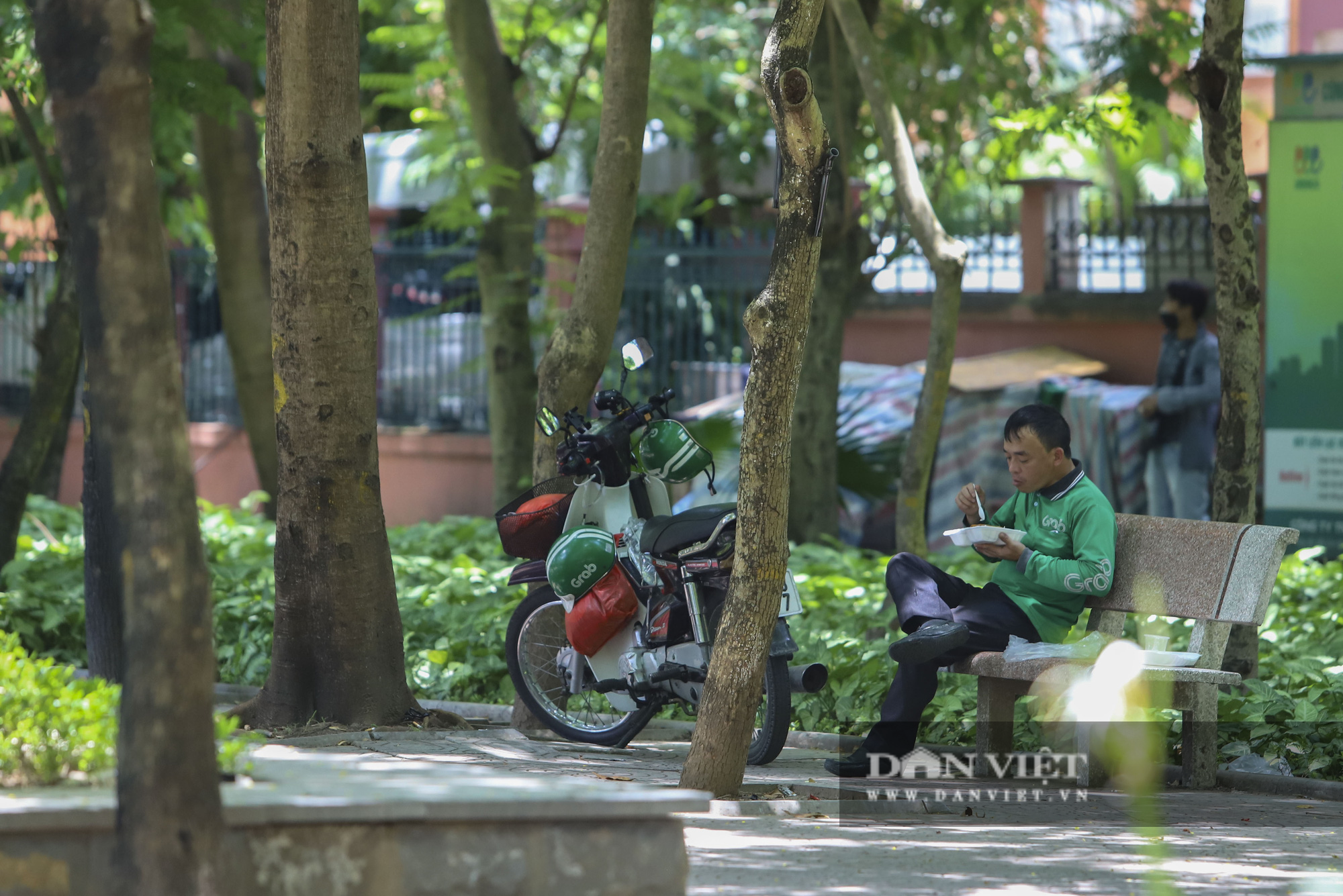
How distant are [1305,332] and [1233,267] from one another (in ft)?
14.9

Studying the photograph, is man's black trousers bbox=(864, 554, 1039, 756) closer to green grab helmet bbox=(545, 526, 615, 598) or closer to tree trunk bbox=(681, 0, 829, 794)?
tree trunk bbox=(681, 0, 829, 794)

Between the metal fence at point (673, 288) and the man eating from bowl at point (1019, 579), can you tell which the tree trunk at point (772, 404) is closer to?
the man eating from bowl at point (1019, 579)

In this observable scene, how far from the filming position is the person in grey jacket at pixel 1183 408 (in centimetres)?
1098

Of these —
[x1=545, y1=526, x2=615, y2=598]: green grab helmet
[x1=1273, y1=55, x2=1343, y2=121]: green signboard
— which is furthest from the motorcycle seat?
[x1=1273, y1=55, x2=1343, y2=121]: green signboard

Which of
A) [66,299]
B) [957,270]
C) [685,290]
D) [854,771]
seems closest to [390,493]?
[685,290]

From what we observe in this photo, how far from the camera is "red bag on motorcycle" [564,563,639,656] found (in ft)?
20.9

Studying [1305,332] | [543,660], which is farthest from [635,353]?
[1305,332]

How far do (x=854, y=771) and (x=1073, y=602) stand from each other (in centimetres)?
108

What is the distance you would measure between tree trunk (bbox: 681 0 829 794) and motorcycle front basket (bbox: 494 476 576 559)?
5.26ft

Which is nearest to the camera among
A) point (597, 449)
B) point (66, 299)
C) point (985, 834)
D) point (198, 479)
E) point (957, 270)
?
point (985, 834)

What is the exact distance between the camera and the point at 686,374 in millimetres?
14688

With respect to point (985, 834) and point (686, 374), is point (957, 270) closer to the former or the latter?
point (985, 834)

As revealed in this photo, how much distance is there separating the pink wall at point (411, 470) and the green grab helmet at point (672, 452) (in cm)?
858

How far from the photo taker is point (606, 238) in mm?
7152
